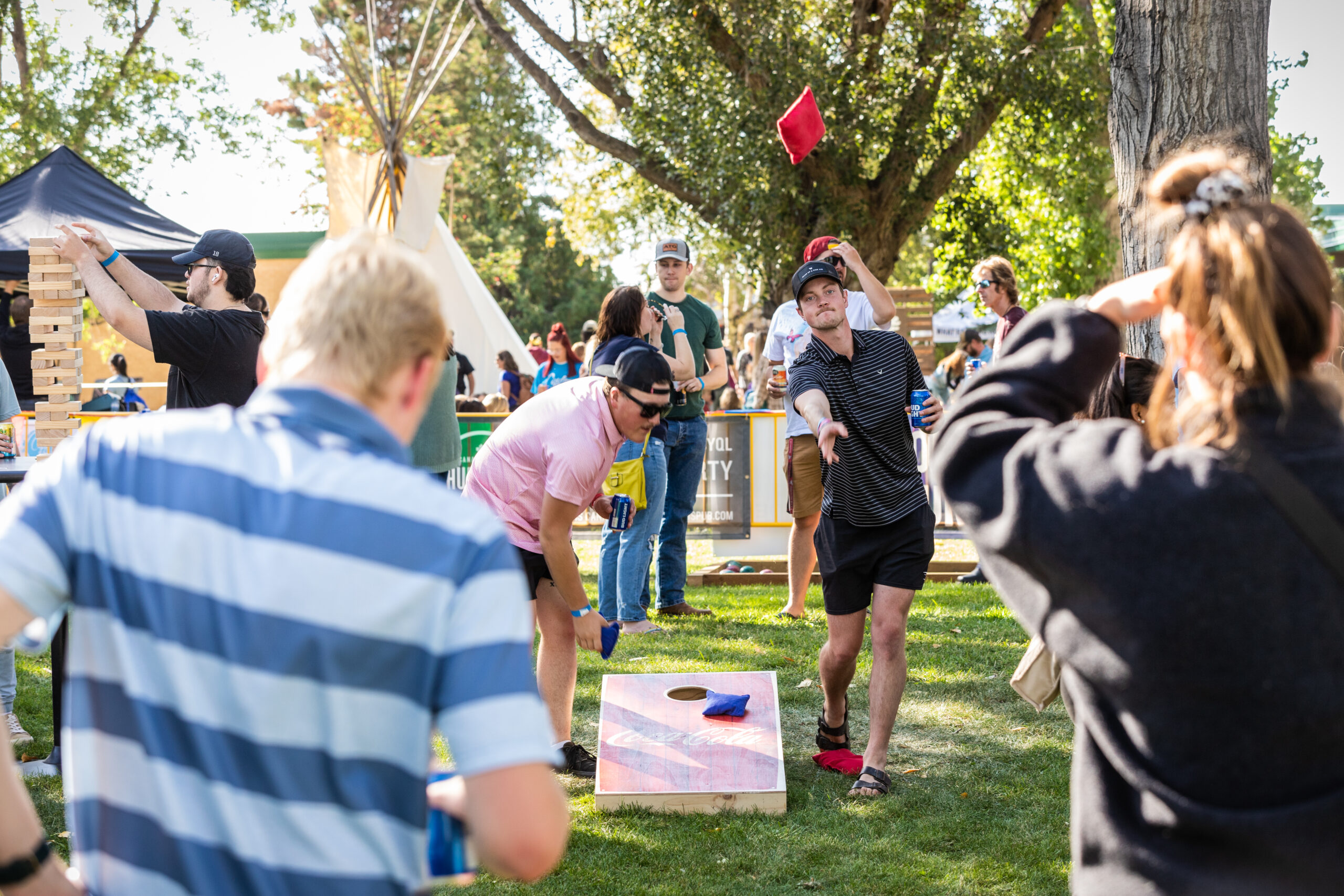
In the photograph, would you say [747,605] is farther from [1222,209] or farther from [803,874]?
[1222,209]

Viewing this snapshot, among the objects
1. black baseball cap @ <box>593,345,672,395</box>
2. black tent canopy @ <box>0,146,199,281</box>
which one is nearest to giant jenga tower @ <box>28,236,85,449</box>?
black tent canopy @ <box>0,146,199,281</box>

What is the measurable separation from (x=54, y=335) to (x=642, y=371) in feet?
11.7

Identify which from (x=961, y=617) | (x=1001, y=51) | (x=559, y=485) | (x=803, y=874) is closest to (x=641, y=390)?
(x=559, y=485)

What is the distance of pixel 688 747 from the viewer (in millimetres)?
4445

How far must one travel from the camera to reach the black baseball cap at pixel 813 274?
459 centimetres

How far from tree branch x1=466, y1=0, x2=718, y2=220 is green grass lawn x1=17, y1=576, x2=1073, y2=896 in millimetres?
9096

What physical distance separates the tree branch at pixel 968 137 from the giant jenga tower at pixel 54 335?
1108 cm

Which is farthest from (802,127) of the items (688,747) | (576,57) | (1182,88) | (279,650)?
(576,57)

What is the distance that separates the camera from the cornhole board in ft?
13.9

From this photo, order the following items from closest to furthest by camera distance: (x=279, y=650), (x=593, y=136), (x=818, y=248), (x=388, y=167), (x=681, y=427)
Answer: (x=279, y=650), (x=818, y=248), (x=681, y=427), (x=593, y=136), (x=388, y=167)

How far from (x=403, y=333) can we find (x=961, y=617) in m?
6.39

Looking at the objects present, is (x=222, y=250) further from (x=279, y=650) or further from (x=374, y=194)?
(x=374, y=194)

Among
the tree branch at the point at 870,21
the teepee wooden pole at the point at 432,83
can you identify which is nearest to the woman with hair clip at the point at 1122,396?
the tree branch at the point at 870,21

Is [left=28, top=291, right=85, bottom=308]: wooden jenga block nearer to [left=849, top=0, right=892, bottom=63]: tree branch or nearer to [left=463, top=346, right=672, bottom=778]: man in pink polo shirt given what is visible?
[left=463, top=346, right=672, bottom=778]: man in pink polo shirt
